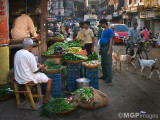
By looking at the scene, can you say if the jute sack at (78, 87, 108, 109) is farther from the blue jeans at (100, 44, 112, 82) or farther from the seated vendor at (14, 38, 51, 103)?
the blue jeans at (100, 44, 112, 82)

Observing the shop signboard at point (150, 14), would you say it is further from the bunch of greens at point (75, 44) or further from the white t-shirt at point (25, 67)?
the white t-shirt at point (25, 67)

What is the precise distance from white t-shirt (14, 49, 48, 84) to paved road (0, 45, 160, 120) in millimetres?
792

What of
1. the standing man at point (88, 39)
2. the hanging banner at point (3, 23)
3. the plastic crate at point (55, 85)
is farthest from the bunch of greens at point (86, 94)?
the standing man at point (88, 39)

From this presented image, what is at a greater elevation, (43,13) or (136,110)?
(43,13)

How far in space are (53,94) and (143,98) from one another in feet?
8.21

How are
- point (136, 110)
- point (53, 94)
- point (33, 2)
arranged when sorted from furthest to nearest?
point (33, 2) < point (53, 94) < point (136, 110)

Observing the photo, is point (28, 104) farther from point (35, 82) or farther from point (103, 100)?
point (103, 100)

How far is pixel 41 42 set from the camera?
351 inches

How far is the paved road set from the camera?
4945 mm

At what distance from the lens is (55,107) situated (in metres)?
5.03

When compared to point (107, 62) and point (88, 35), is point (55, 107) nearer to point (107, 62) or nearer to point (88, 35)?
point (107, 62)

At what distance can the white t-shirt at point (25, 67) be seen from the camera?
16.6ft

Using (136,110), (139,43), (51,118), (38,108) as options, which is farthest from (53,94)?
(139,43)

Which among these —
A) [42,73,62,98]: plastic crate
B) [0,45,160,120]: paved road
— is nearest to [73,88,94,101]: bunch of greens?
[0,45,160,120]: paved road
